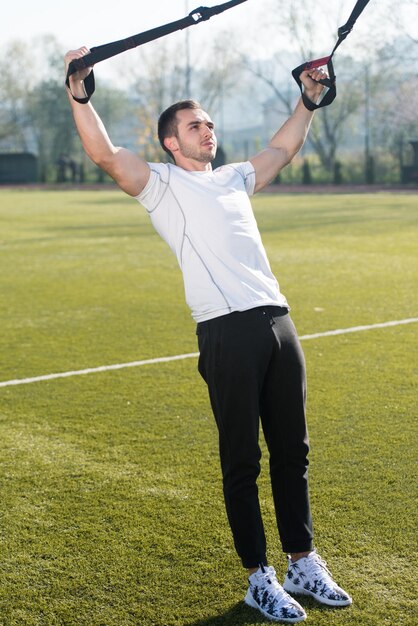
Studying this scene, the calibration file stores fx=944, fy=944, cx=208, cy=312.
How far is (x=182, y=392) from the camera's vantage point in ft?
22.8

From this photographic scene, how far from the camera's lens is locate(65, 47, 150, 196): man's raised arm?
3.67 m

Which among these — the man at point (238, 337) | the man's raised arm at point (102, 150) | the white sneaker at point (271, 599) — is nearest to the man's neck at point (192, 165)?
the man at point (238, 337)

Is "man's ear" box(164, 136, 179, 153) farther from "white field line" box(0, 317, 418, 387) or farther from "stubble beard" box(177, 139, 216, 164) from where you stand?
"white field line" box(0, 317, 418, 387)

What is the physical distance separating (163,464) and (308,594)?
5.80ft

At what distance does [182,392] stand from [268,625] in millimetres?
3480

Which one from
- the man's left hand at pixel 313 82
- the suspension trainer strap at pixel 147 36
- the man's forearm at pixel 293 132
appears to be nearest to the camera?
the suspension trainer strap at pixel 147 36

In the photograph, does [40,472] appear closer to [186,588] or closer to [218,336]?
[186,588]

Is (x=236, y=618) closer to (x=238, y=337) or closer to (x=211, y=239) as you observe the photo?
(x=238, y=337)

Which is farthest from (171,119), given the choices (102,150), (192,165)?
(102,150)

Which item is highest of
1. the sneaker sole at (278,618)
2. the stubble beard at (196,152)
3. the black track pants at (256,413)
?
the stubble beard at (196,152)

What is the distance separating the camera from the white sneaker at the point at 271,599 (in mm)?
3570

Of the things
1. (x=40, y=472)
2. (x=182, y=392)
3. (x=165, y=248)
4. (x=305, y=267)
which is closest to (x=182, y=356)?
(x=182, y=392)

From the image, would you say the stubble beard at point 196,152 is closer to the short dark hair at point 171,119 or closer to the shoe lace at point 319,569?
the short dark hair at point 171,119

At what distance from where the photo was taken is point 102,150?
3686mm
